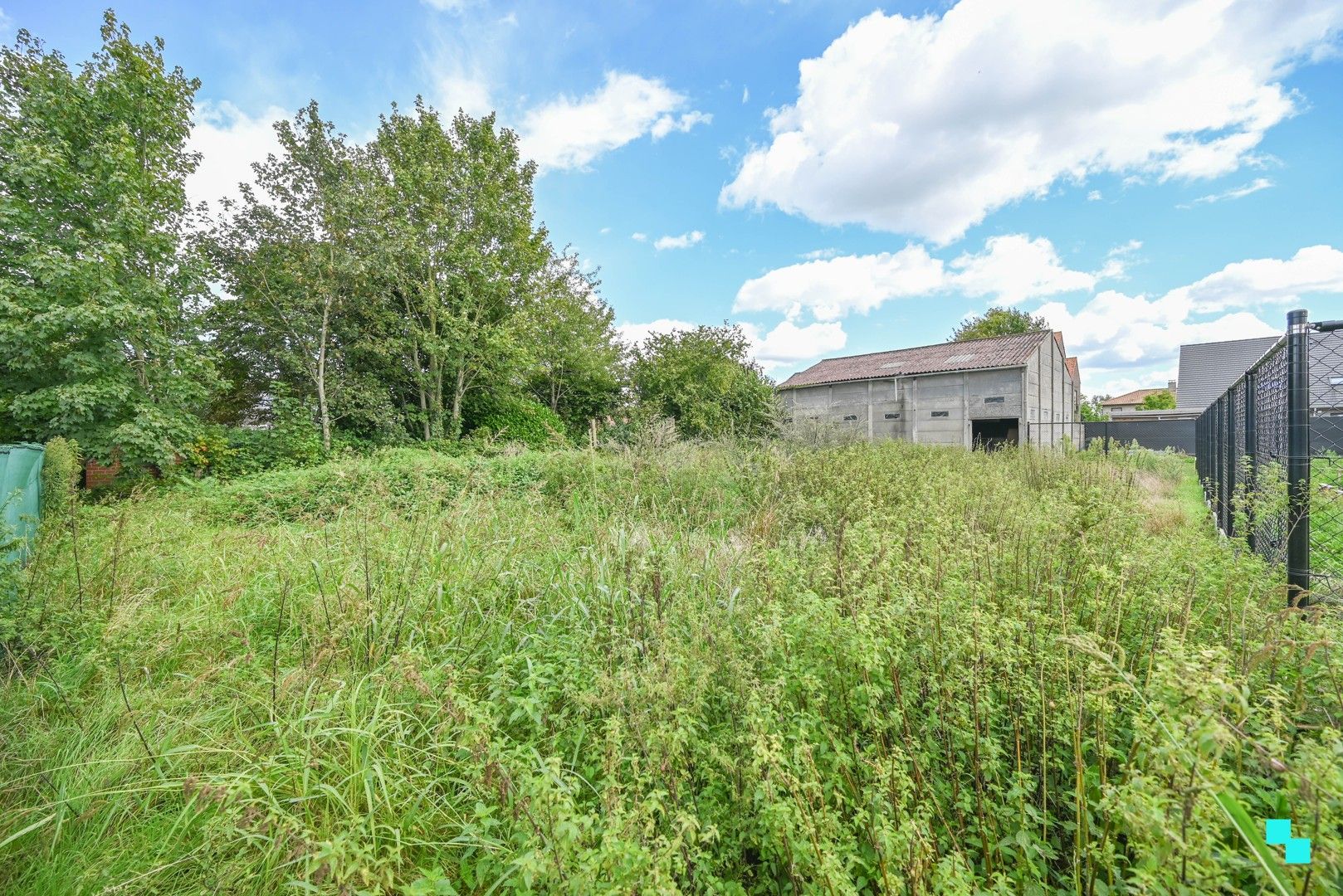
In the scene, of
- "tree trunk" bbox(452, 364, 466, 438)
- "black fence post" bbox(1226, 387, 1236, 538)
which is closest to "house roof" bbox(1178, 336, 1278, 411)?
"black fence post" bbox(1226, 387, 1236, 538)

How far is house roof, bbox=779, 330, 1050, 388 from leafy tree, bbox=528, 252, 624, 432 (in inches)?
336

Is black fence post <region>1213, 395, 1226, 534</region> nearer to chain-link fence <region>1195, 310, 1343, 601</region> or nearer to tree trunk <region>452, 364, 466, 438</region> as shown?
chain-link fence <region>1195, 310, 1343, 601</region>

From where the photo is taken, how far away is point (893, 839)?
1.23m

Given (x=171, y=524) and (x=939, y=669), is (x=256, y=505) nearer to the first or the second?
(x=171, y=524)

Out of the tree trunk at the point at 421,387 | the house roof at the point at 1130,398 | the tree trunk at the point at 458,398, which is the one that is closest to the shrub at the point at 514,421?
the tree trunk at the point at 458,398

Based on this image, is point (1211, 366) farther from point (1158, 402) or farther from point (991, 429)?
point (991, 429)

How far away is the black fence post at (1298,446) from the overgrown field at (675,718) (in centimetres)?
41

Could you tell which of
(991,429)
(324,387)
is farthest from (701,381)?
(324,387)

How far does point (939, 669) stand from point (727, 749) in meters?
0.86

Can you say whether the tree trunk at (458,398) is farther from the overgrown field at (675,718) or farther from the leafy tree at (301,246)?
the overgrown field at (675,718)

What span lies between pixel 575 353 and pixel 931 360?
46.4 ft

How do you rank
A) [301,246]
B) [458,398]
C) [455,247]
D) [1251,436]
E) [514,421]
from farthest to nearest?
[514,421] → [458,398] → [455,247] → [301,246] → [1251,436]

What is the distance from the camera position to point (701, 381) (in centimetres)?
1969

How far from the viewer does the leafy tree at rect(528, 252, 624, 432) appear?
1797 cm
